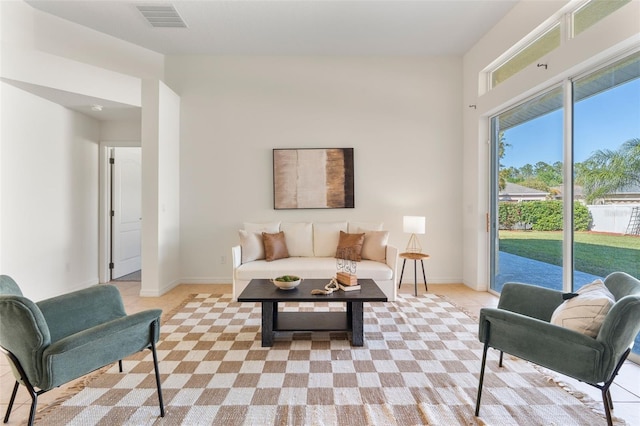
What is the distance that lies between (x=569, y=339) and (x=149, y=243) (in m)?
4.46

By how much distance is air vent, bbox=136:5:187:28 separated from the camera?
378cm

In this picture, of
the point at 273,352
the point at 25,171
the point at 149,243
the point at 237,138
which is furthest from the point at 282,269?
the point at 25,171

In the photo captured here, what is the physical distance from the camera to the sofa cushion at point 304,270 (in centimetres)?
397

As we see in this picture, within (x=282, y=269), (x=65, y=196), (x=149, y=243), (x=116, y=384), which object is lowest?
(x=116, y=384)

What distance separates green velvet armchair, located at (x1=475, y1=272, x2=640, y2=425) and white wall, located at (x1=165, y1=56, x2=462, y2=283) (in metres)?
3.24

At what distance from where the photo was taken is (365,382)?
2.23 meters

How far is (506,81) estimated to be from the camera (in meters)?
3.94

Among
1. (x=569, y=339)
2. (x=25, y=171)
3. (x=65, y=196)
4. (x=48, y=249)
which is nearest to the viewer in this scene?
(x=569, y=339)

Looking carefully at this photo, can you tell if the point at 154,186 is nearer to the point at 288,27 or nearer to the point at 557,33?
the point at 288,27

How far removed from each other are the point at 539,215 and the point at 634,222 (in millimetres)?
1091

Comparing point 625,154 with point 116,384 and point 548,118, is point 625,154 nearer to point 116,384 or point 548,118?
point 548,118

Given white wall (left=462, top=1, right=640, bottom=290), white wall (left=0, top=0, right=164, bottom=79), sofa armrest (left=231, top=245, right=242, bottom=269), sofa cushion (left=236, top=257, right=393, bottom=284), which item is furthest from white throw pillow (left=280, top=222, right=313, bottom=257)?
white wall (left=0, top=0, right=164, bottom=79)

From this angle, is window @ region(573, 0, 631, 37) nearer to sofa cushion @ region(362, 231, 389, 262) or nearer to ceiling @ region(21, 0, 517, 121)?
ceiling @ region(21, 0, 517, 121)

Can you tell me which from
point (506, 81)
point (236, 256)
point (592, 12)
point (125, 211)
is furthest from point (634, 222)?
point (125, 211)
